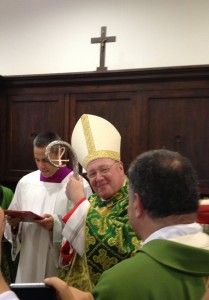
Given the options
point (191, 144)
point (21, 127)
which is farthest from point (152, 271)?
point (21, 127)

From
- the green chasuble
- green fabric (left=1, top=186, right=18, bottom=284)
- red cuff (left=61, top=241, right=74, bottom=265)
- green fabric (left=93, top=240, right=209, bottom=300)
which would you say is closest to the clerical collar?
green fabric (left=1, top=186, right=18, bottom=284)

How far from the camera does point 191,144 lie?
11.6 feet

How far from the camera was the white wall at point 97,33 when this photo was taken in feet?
13.7

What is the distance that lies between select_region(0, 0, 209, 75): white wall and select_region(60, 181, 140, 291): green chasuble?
8.43 feet

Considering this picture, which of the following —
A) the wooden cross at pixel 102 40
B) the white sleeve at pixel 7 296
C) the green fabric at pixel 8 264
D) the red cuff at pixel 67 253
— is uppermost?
the wooden cross at pixel 102 40

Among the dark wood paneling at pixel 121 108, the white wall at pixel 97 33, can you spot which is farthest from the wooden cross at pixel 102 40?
the dark wood paneling at pixel 121 108

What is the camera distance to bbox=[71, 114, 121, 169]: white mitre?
7.36 ft

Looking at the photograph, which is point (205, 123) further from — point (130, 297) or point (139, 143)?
point (130, 297)

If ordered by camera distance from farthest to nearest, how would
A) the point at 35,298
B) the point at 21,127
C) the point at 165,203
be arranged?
the point at 21,127 → the point at 165,203 → the point at 35,298

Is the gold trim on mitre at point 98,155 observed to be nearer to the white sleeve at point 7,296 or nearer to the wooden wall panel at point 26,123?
the white sleeve at point 7,296

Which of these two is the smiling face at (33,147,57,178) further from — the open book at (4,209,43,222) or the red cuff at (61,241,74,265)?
the red cuff at (61,241,74,265)

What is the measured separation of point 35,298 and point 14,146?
336 cm

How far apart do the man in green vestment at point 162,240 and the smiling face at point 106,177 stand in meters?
0.80

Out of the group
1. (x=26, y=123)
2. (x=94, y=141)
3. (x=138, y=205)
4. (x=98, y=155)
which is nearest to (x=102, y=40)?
(x=26, y=123)
